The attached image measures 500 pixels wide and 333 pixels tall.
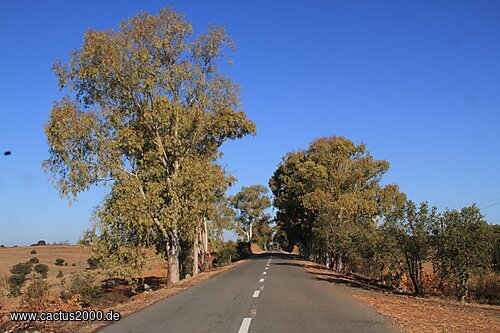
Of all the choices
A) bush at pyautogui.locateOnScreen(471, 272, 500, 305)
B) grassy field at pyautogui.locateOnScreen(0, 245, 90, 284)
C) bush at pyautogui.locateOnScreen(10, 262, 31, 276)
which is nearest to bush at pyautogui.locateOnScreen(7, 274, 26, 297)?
bush at pyautogui.locateOnScreen(10, 262, 31, 276)

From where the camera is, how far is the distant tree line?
1723 centimetres

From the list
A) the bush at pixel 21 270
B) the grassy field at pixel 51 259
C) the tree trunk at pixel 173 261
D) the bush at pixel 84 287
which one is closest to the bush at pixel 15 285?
the bush at pixel 84 287

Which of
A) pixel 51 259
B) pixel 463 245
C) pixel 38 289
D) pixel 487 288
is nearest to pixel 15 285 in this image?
pixel 38 289

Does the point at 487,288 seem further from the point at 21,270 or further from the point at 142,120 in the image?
the point at 21,270

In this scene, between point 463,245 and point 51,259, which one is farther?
point 51,259

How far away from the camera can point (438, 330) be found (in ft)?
31.7

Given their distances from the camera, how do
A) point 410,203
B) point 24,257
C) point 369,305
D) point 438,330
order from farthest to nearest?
point 24,257 < point 410,203 < point 369,305 < point 438,330

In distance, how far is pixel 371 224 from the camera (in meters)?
34.9

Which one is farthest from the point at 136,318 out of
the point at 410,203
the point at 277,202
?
the point at 277,202

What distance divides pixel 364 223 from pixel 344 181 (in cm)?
555

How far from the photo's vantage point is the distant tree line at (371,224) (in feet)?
56.5

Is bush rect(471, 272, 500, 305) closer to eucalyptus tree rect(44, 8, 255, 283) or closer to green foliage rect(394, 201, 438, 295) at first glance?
green foliage rect(394, 201, 438, 295)

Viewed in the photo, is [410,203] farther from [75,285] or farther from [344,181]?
[344,181]

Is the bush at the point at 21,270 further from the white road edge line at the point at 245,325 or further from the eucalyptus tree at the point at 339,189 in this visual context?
the white road edge line at the point at 245,325
